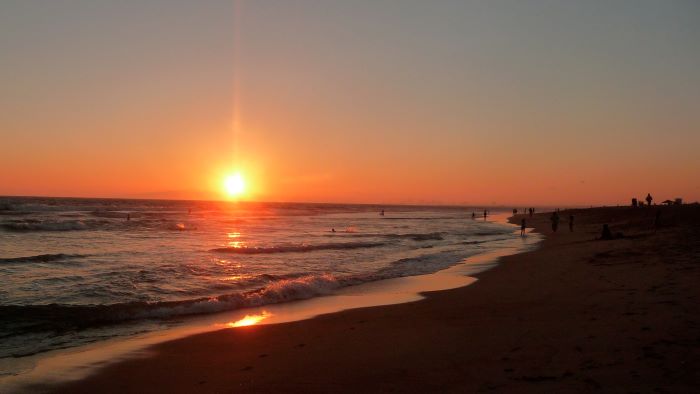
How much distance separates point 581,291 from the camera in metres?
11.3

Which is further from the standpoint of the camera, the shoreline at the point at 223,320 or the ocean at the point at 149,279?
the ocean at the point at 149,279

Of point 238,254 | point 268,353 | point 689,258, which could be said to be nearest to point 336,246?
point 238,254

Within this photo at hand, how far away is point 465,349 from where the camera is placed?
7.11 metres

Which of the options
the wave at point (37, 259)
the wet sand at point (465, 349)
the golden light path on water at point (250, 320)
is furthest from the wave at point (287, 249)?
the wet sand at point (465, 349)

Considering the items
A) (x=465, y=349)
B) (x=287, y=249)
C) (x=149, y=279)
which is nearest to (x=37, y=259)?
(x=149, y=279)

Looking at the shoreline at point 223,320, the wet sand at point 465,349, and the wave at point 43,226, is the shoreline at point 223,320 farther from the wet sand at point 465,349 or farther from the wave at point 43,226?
the wave at point 43,226

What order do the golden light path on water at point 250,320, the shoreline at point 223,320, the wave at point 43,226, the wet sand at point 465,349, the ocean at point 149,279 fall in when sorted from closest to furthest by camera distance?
the wet sand at point 465,349, the shoreline at point 223,320, the ocean at point 149,279, the golden light path on water at point 250,320, the wave at point 43,226

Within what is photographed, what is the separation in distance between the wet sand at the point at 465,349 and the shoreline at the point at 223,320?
44cm

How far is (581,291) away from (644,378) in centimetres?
640

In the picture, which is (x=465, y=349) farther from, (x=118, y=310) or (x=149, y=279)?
(x=149, y=279)

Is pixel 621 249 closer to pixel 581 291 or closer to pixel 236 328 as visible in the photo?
pixel 581 291

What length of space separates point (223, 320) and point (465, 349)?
5.98m

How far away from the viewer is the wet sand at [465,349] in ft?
18.6

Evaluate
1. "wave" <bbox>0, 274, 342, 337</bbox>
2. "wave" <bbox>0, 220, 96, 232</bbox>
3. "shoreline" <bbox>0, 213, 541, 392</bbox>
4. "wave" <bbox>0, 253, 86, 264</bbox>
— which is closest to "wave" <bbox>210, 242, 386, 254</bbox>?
"wave" <bbox>0, 253, 86, 264</bbox>
